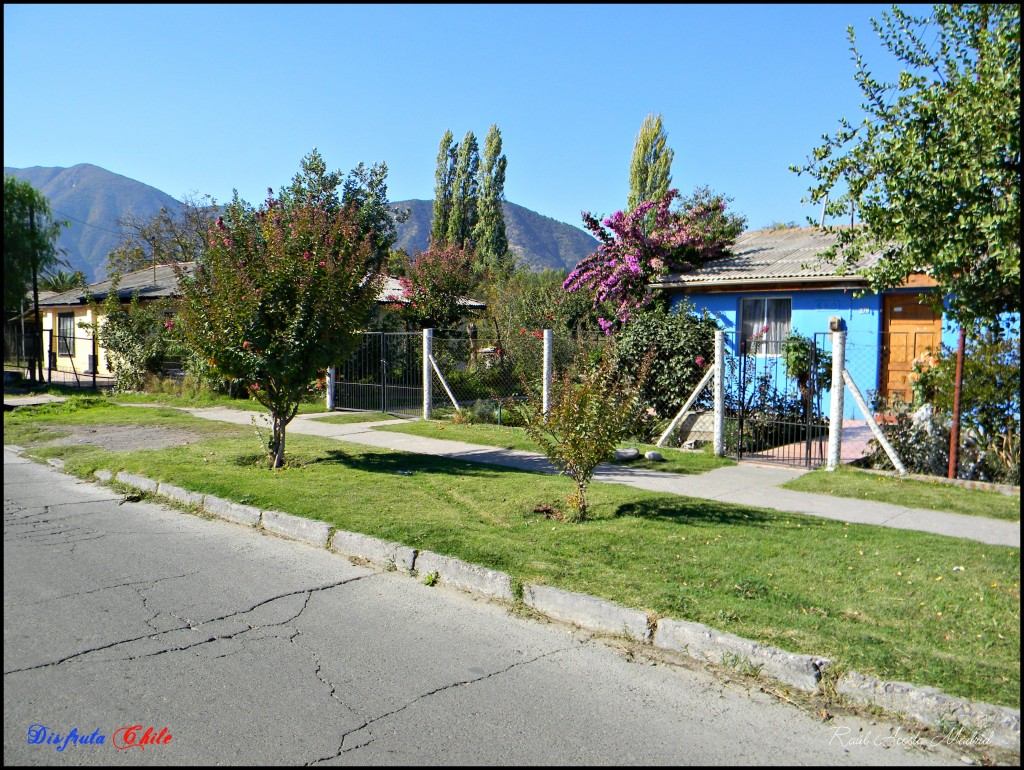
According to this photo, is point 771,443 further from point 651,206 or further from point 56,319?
point 56,319

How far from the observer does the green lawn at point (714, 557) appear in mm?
4699

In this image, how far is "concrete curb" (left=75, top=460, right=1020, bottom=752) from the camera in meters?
3.93

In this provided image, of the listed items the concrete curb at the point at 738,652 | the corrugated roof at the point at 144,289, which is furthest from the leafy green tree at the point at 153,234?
the concrete curb at the point at 738,652

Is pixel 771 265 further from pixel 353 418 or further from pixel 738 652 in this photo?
pixel 738 652

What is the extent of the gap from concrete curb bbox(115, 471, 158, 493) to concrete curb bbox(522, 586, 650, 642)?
6.07 m

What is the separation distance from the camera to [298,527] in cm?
773

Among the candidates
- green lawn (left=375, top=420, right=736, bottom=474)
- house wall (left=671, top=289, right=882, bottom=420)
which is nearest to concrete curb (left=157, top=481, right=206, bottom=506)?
green lawn (left=375, top=420, right=736, bottom=474)

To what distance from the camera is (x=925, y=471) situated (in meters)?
9.98

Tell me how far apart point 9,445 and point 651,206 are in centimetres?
1396

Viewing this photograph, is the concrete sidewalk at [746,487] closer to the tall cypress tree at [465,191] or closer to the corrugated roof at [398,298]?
the corrugated roof at [398,298]

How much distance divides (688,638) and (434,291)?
53.8 feet

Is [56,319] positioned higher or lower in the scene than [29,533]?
higher

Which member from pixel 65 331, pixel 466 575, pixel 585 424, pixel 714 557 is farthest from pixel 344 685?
pixel 65 331

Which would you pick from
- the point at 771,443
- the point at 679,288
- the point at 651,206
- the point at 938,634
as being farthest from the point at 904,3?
the point at 651,206
